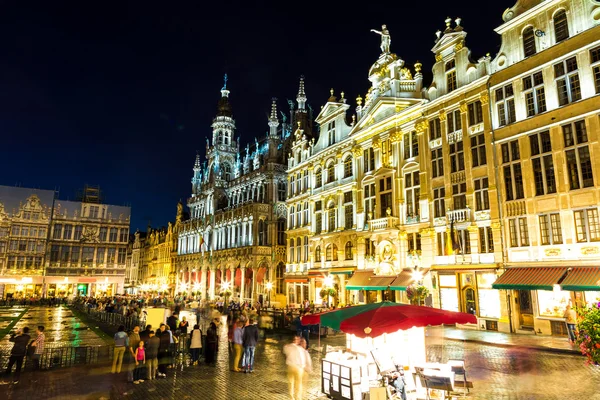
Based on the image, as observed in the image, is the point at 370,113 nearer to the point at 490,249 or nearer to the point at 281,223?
the point at 490,249

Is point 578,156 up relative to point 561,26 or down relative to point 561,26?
down

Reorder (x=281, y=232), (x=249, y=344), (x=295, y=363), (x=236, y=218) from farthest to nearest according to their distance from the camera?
(x=236, y=218), (x=281, y=232), (x=249, y=344), (x=295, y=363)

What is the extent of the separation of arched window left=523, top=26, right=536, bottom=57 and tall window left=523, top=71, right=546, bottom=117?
1.72 meters

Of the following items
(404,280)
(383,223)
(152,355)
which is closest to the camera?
(152,355)

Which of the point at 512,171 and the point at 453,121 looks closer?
the point at 512,171

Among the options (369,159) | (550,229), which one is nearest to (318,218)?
(369,159)

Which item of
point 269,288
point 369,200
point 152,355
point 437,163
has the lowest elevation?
point 152,355

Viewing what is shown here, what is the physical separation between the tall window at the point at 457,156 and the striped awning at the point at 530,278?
8.03 meters

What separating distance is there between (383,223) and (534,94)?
1436 centimetres

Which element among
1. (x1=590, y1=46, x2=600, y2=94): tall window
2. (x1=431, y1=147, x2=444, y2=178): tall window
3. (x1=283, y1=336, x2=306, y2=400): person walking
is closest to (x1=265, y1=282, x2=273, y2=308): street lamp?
(x1=431, y1=147, x2=444, y2=178): tall window

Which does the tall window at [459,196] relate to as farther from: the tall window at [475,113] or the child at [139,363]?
the child at [139,363]

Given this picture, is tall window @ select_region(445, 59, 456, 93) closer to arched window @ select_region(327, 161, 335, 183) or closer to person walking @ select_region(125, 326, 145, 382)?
arched window @ select_region(327, 161, 335, 183)

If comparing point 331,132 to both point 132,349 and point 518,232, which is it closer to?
point 518,232

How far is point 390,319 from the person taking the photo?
10320 millimetres
